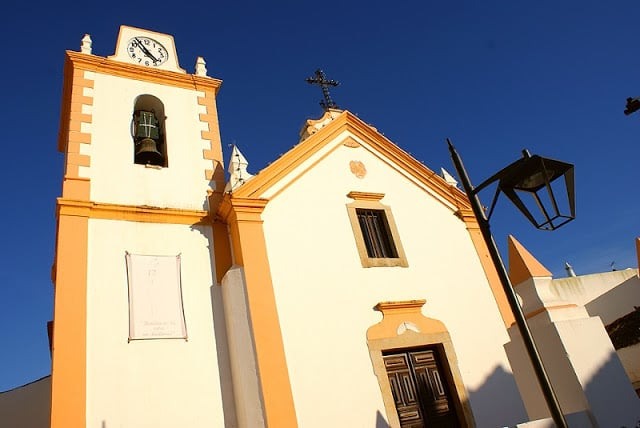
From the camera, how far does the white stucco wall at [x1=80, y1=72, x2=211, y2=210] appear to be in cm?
900

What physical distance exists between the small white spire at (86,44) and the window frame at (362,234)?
6.49 meters

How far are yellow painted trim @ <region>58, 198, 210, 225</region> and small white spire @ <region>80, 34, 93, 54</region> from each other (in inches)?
160

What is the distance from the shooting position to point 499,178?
4.47 meters

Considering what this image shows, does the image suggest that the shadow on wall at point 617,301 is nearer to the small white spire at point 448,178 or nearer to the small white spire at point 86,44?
the small white spire at point 448,178

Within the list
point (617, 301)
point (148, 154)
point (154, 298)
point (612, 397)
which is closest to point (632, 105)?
point (612, 397)

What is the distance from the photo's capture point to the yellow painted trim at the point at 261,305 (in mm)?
7203

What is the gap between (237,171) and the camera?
30.9 ft

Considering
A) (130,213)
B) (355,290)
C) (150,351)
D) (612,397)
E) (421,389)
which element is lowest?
(612,397)

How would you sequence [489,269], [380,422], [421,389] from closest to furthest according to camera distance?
[380,422] < [421,389] < [489,269]

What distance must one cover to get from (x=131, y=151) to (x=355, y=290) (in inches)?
204

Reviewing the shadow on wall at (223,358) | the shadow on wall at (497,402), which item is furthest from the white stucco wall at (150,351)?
the shadow on wall at (497,402)

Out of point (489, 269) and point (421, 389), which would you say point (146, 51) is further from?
point (421, 389)

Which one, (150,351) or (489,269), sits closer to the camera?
(150,351)

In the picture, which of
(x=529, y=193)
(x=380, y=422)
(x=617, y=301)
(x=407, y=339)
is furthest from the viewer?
(x=617, y=301)
